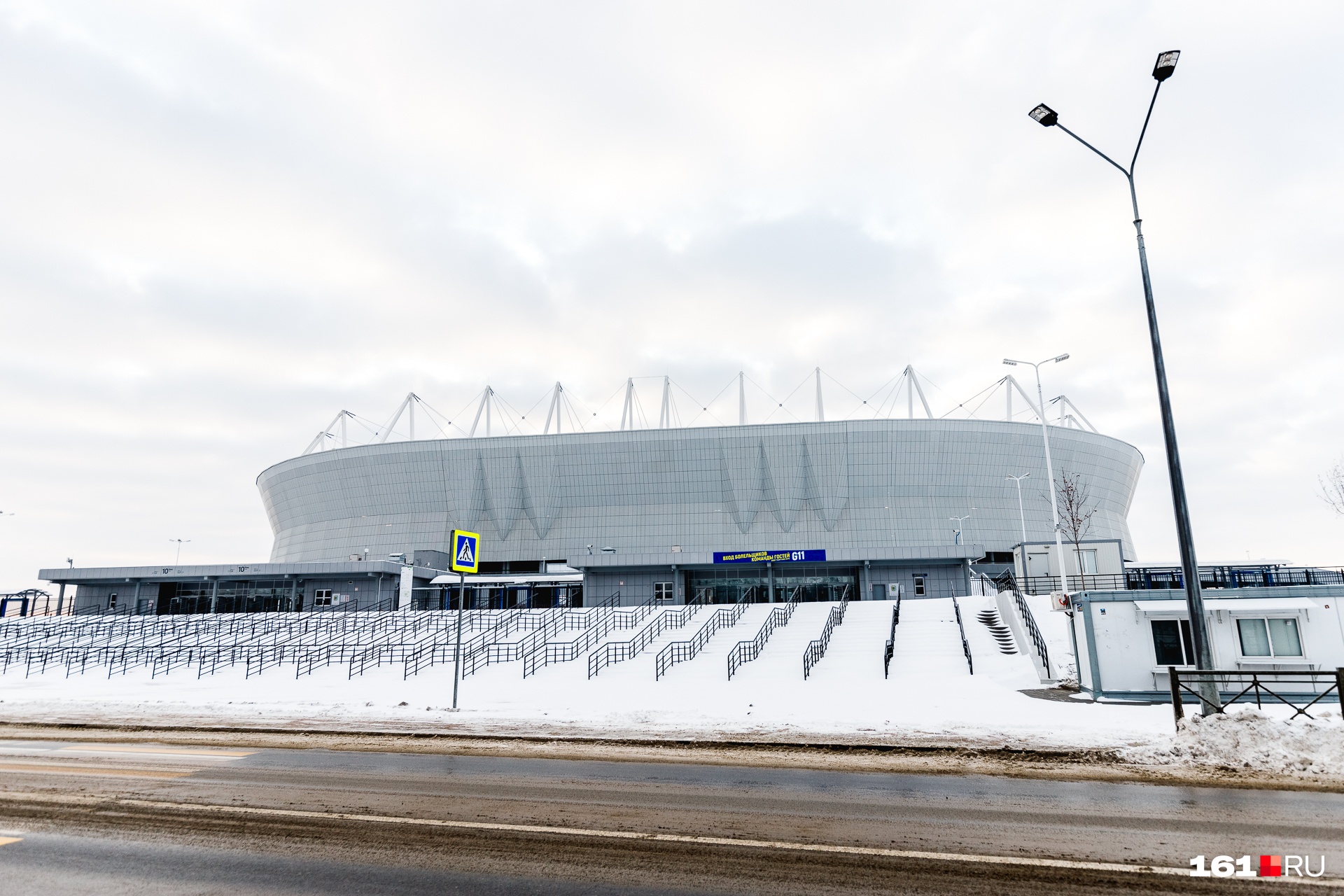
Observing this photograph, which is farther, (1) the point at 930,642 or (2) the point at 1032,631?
(1) the point at 930,642

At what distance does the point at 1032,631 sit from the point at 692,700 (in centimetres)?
1247

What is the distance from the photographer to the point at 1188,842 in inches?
276

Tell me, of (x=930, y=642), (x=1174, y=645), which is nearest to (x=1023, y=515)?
(x=930, y=642)

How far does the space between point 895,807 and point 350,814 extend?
260 inches

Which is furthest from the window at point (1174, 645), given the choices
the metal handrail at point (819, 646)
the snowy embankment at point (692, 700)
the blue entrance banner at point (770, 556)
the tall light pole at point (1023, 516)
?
the blue entrance banner at point (770, 556)

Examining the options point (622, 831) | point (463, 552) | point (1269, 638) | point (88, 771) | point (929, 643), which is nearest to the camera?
point (622, 831)

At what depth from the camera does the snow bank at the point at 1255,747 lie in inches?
398

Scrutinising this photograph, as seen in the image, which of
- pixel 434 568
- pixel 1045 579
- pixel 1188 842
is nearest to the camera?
pixel 1188 842

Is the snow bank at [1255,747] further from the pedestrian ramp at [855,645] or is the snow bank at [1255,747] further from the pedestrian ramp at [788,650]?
the pedestrian ramp at [788,650]

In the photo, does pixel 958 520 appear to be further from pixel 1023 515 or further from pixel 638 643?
pixel 638 643

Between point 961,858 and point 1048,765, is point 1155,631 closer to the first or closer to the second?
point 1048,765

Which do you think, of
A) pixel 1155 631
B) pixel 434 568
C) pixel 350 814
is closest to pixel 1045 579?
pixel 1155 631

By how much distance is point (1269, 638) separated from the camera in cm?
1728

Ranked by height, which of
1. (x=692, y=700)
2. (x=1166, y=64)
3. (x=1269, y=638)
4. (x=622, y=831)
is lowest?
(x=692, y=700)
